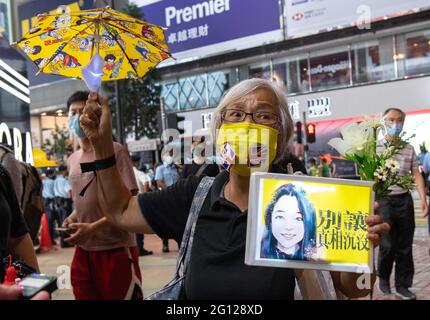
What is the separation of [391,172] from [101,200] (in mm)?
1247

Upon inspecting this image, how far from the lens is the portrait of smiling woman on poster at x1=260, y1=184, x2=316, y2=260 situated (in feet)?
6.16

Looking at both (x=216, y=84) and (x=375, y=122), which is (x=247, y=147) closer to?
(x=375, y=122)

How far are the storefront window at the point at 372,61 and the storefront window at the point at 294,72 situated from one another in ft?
8.42

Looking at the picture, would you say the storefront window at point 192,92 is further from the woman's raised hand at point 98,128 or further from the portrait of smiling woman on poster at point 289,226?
the portrait of smiling woman on poster at point 289,226

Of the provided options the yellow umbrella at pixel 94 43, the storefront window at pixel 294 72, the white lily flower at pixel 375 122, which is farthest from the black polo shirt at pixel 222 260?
the storefront window at pixel 294 72

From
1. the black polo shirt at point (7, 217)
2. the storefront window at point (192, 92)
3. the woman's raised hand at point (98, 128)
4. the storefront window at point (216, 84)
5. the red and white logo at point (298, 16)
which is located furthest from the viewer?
the storefront window at point (192, 92)

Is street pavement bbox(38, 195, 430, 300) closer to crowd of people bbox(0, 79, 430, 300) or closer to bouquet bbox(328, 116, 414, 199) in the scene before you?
crowd of people bbox(0, 79, 430, 300)

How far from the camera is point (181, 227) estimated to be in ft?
7.87

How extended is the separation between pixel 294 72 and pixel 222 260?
25.3 metres

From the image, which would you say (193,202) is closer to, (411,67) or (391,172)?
(391,172)

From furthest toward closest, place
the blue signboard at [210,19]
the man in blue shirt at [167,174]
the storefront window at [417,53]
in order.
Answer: the blue signboard at [210,19] → the storefront window at [417,53] → the man in blue shirt at [167,174]

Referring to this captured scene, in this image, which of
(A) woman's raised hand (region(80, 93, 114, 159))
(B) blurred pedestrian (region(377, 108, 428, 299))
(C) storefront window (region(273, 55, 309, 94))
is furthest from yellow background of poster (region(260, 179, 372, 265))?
(C) storefront window (region(273, 55, 309, 94))

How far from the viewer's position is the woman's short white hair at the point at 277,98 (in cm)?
229
